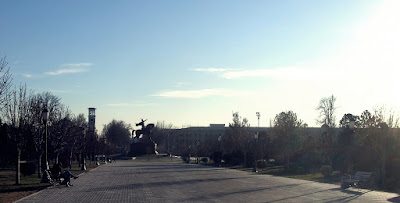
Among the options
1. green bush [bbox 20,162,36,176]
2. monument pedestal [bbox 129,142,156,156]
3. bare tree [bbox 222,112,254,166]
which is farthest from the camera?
monument pedestal [bbox 129,142,156,156]

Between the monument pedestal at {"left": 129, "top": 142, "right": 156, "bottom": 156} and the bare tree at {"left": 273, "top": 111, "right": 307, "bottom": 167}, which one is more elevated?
the bare tree at {"left": 273, "top": 111, "right": 307, "bottom": 167}

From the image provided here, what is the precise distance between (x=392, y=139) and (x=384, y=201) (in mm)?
8629

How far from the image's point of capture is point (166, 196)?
2077cm

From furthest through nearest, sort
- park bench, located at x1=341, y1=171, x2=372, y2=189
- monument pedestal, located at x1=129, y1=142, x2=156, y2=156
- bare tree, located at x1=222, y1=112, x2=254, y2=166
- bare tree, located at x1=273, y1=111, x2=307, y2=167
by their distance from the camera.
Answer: monument pedestal, located at x1=129, y1=142, x2=156, y2=156, bare tree, located at x1=222, y1=112, x2=254, y2=166, bare tree, located at x1=273, y1=111, x2=307, y2=167, park bench, located at x1=341, y1=171, x2=372, y2=189

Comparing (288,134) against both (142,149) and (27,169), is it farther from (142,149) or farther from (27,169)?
(142,149)

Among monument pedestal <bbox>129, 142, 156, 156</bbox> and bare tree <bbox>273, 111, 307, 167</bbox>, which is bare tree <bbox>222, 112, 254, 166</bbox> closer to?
bare tree <bbox>273, 111, 307, 167</bbox>

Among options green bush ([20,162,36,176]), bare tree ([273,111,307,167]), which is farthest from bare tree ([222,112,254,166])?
green bush ([20,162,36,176])

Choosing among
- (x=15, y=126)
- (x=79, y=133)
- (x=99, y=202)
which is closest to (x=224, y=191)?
(x=99, y=202)

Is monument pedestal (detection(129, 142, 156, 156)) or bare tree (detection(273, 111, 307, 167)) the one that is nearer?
bare tree (detection(273, 111, 307, 167))

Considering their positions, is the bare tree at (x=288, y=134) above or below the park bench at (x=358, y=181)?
above

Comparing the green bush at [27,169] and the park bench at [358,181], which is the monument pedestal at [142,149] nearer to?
the green bush at [27,169]

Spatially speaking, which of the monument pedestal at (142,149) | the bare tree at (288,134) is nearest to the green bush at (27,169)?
the bare tree at (288,134)

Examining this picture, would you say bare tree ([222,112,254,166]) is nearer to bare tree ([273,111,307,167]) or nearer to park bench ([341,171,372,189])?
bare tree ([273,111,307,167])

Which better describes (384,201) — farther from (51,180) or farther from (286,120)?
(286,120)
